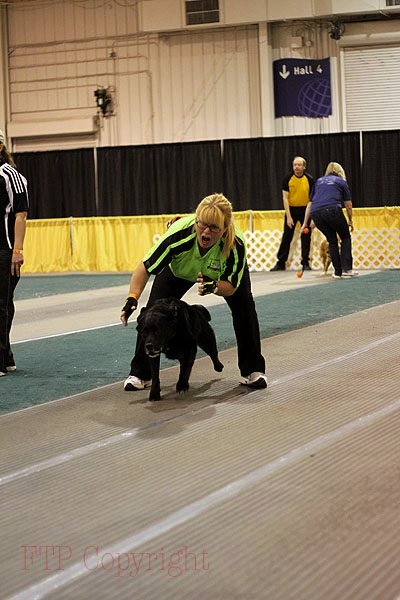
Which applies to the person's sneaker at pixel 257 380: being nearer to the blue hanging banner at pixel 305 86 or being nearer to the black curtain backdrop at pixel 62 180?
the black curtain backdrop at pixel 62 180

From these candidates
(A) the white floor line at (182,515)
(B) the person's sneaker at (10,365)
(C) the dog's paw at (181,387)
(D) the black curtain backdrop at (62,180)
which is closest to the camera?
(A) the white floor line at (182,515)

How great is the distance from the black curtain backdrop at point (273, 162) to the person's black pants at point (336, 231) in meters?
4.70

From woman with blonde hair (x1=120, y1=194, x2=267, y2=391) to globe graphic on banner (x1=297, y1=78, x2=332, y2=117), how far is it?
13682 millimetres

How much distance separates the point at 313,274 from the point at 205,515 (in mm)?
10718

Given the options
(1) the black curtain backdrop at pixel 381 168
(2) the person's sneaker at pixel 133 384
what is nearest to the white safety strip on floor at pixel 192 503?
(2) the person's sneaker at pixel 133 384

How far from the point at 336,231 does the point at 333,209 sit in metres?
0.34

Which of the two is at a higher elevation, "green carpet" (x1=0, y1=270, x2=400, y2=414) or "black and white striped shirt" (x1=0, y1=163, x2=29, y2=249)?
"black and white striped shirt" (x1=0, y1=163, x2=29, y2=249)

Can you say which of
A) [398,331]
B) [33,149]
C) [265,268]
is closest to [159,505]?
[398,331]

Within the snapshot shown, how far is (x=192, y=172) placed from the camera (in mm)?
17469

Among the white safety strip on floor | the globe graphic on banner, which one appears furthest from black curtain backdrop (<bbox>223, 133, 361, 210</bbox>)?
the white safety strip on floor

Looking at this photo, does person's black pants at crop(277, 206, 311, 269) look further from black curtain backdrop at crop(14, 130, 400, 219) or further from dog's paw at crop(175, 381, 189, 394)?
dog's paw at crop(175, 381, 189, 394)

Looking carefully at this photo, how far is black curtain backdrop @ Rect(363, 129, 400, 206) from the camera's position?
54.2 feet

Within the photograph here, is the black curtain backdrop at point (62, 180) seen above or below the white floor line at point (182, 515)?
above

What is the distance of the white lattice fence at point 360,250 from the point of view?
47.5 ft
